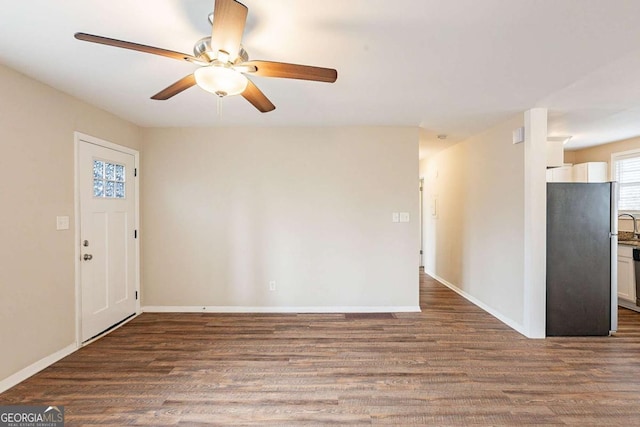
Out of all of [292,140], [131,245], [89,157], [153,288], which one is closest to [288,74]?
[292,140]

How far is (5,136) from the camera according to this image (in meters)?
2.23

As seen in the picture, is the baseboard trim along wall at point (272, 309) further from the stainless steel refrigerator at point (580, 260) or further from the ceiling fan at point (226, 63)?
the ceiling fan at point (226, 63)

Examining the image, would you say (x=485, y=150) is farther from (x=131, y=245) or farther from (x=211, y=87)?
(x=131, y=245)

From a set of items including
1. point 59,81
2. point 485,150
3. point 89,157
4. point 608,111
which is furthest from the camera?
point 485,150

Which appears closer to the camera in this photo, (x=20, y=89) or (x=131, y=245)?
(x=20, y=89)

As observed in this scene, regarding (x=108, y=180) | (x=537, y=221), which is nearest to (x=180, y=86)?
(x=108, y=180)

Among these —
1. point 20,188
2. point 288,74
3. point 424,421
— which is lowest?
point 424,421

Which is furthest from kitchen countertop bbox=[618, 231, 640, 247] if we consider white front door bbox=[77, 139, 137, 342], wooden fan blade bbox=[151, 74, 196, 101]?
white front door bbox=[77, 139, 137, 342]

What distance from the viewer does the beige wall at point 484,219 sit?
3352mm

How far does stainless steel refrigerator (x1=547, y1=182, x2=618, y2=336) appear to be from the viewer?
10.2ft

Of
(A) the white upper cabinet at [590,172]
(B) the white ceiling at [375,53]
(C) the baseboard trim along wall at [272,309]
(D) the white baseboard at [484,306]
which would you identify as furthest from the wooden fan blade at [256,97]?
(A) the white upper cabinet at [590,172]

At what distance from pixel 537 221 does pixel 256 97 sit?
302 centimetres

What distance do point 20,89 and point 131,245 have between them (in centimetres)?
193

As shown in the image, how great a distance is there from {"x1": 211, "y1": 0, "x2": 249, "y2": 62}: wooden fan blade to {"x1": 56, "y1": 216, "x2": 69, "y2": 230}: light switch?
231cm
